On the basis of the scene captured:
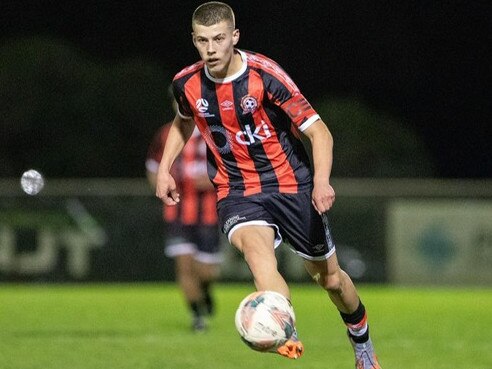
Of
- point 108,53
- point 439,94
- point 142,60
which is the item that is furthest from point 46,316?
point 439,94

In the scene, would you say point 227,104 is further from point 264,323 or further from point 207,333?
point 207,333

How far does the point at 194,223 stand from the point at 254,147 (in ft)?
15.2

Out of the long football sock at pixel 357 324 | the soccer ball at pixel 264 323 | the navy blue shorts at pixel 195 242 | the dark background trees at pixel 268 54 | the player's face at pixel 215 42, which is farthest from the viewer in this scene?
the dark background trees at pixel 268 54

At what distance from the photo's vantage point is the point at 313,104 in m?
24.7

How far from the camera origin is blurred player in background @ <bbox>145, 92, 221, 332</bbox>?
11.0 metres

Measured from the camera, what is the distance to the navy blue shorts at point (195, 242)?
11070mm

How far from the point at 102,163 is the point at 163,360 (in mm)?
15214

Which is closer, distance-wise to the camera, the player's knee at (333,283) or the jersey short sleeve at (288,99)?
the jersey short sleeve at (288,99)

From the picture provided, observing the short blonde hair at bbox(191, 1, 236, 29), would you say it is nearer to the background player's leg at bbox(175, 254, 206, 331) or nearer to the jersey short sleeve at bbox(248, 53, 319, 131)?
the jersey short sleeve at bbox(248, 53, 319, 131)

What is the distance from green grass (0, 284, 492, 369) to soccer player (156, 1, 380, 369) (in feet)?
4.47

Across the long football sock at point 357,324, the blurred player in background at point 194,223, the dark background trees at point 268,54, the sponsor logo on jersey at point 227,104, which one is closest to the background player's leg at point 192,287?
the blurred player in background at point 194,223

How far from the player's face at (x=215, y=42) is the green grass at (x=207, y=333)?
2.13m

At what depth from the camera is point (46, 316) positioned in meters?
12.1

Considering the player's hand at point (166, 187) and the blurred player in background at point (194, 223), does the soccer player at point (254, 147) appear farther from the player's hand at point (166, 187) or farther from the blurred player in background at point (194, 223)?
the blurred player in background at point (194, 223)
